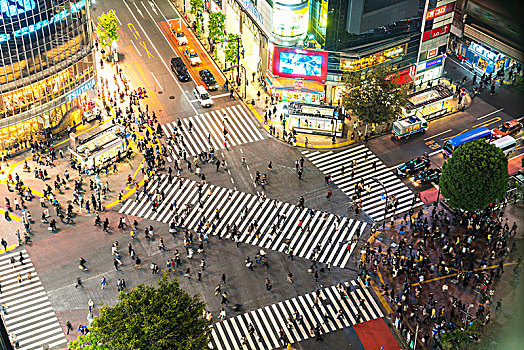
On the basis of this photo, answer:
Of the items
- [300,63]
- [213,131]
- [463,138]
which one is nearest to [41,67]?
[213,131]

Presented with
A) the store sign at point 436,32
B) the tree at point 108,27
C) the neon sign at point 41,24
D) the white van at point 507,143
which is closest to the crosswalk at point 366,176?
the white van at point 507,143

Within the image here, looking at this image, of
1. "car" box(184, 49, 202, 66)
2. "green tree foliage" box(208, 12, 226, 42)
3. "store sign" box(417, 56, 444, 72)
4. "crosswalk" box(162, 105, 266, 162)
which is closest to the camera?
"crosswalk" box(162, 105, 266, 162)

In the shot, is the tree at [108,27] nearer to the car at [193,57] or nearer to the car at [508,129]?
the car at [193,57]

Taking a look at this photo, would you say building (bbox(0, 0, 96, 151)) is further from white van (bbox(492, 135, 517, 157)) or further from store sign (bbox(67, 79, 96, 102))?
white van (bbox(492, 135, 517, 157))

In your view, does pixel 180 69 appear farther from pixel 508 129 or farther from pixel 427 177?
pixel 508 129

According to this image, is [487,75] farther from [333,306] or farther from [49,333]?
[49,333]

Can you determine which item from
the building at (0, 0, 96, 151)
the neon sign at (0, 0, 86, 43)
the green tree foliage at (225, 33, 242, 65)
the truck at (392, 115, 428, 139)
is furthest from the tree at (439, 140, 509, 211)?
the neon sign at (0, 0, 86, 43)
